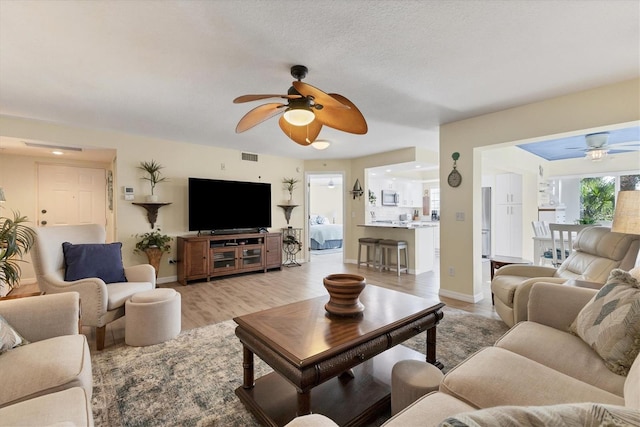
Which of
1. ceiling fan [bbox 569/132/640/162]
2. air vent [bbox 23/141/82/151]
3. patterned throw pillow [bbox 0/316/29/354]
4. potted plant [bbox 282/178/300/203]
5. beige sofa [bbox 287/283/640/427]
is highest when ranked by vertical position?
air vent [bbox 23/141/82/151]

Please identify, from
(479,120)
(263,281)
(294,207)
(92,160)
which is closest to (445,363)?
(479,120)

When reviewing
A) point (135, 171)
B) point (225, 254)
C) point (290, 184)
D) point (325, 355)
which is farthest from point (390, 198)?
Result: point (325, 355)

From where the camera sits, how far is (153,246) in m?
4.45

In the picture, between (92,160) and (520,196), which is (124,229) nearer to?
(92,160)

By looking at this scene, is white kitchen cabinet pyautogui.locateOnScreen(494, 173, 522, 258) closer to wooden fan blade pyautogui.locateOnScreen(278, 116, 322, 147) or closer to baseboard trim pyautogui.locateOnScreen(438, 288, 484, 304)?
baseboard trim pyautogui.locateOnScreen(438, 288, 484, 304)

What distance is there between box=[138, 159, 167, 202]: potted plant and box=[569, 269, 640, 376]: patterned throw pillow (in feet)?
16.9

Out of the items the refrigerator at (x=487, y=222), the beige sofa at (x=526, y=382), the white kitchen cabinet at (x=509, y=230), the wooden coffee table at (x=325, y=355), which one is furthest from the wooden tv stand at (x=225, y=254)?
the white kitchen cabinet at (x=509, y=230)

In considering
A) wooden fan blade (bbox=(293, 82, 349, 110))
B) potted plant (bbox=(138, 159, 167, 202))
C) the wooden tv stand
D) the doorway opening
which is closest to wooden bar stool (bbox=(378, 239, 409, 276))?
the doorway opening

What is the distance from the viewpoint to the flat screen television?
4969mm

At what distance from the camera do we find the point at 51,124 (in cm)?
387

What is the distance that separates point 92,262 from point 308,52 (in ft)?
9.17

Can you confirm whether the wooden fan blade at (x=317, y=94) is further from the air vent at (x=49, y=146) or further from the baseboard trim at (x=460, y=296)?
the air vent at (x=49, y=146)

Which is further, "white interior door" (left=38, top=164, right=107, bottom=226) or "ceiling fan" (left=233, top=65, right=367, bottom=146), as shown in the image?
"white interior door" (left=38, top=164, right=107, bottom=226)

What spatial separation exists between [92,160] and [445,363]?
6577 millimetres
